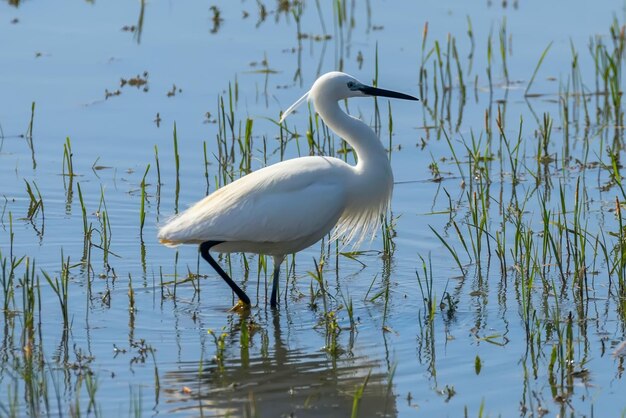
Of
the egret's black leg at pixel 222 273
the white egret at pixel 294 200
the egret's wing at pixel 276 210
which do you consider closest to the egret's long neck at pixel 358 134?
the white egret at pixel 294 200

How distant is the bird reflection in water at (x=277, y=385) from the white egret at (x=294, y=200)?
0.80 m

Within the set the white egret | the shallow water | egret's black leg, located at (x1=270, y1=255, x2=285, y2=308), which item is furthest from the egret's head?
the shallow water

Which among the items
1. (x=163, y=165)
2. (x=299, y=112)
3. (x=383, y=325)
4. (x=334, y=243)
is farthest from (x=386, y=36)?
(x=383, y=325)

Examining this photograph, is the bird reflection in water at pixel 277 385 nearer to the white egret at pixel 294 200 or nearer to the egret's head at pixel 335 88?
the white egret at pixel 294 200

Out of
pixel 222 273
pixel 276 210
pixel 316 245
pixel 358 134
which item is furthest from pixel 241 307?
pixel 316 245

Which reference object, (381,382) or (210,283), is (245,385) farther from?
(210,283)

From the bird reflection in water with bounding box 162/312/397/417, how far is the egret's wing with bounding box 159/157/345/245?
0.79 metres

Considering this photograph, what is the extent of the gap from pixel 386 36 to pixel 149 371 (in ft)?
28.3

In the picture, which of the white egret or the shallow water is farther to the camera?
the white egret

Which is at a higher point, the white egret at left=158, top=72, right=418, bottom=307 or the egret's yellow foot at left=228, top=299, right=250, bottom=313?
the white egret at left=158, top=72, right=418, bottom=307

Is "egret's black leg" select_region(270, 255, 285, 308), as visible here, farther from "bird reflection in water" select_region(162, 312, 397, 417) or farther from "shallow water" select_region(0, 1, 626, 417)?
"bird reflection in water" select_region(162, 312, 397, 417)

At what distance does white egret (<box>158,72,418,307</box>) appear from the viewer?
7621mm

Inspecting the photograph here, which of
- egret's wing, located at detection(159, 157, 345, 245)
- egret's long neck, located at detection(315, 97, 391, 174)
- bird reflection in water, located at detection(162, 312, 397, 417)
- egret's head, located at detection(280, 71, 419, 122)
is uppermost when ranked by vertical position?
egret's head, located at detection(280, 71, 419, 122)

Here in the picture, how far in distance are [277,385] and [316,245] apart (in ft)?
9.19
